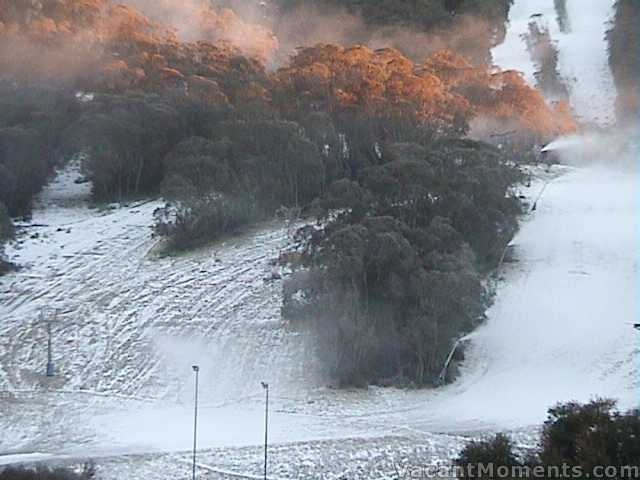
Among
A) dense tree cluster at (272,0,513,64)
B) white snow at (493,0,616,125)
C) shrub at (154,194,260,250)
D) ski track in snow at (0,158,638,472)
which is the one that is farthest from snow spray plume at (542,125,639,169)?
shrub at (154,194,260,250)

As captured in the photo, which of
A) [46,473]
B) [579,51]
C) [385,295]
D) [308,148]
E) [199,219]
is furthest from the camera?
[579,51]

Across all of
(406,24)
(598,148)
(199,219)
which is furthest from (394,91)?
(406,24)

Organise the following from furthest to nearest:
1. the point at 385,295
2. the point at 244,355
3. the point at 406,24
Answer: the point at 406,24, the point at 244,355, the point at 385,295

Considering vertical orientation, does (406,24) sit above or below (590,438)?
above

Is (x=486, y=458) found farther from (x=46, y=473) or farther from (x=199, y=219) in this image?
(x=199, y=219)

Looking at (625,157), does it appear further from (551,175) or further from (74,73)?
(74,73)
